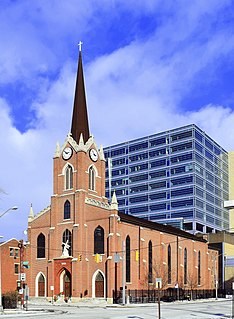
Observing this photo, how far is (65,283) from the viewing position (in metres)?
75.4

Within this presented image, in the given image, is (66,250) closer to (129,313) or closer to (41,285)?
(41,285)

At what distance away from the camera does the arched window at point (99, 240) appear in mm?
73750

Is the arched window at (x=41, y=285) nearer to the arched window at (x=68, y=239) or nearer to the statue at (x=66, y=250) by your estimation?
the statue at (x=66, y=250)

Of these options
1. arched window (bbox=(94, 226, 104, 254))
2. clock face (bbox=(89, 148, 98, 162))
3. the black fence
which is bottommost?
the black fence

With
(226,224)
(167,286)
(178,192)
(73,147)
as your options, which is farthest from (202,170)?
(73,147)

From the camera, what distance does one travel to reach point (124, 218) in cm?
7700

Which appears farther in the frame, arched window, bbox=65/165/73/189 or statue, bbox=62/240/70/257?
arched window, bbox=65/165/73/189

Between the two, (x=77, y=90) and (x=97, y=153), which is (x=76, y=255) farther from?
(x=77, y=90)

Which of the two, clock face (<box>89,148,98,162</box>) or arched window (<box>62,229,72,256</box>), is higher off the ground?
clock face (<box>89,148,98,162</box>)

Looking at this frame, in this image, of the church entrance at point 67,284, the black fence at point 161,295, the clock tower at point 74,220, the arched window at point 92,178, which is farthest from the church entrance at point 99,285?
the arched window at point 92,178

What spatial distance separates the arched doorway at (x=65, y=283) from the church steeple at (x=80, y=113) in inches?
785

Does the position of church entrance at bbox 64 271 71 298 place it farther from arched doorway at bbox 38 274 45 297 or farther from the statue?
arched doorway at bbox 38 274 45 297

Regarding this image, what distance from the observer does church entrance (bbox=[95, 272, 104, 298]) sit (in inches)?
2847

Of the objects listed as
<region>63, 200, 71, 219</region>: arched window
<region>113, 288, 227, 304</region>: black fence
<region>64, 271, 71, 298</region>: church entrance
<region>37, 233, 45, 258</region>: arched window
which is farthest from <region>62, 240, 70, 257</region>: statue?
<region>113, 288, 227, 304</region>: black fence
